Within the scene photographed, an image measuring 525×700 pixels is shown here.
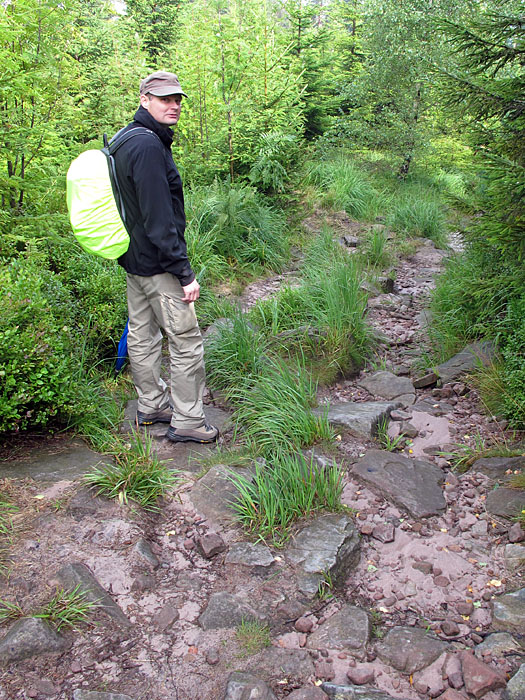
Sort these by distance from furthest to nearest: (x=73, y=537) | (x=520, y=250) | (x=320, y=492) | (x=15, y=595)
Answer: (x=520, y=250) < (x=320, y=492) < (x=73, y=537) < (x=15, y=595)

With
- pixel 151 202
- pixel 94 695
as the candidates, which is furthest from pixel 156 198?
pixel 94 695

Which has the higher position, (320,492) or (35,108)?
(35,108)

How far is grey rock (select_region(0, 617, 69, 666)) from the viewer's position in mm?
2373

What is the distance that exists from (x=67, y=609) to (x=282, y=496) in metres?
1.39

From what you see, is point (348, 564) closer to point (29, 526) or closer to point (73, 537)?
point (73, 537)

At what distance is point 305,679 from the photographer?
2463mm

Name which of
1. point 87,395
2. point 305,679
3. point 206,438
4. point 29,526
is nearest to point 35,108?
point 87,395

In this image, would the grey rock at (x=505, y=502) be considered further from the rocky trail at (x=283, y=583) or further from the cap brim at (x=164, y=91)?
the cap brim at (x=164, y=91)

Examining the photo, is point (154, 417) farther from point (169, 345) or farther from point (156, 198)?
point (156, 198)

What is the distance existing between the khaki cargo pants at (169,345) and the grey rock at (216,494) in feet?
2.15

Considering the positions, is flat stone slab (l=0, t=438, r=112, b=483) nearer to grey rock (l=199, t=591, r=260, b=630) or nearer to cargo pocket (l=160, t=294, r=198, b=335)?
cargo pocket (l=160, t=294, r=198, b=335)

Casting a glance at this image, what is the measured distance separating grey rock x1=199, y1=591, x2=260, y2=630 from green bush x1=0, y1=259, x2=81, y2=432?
1.79 metres

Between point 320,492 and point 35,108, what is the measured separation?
4406mm

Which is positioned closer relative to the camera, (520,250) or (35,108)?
(520,250)
